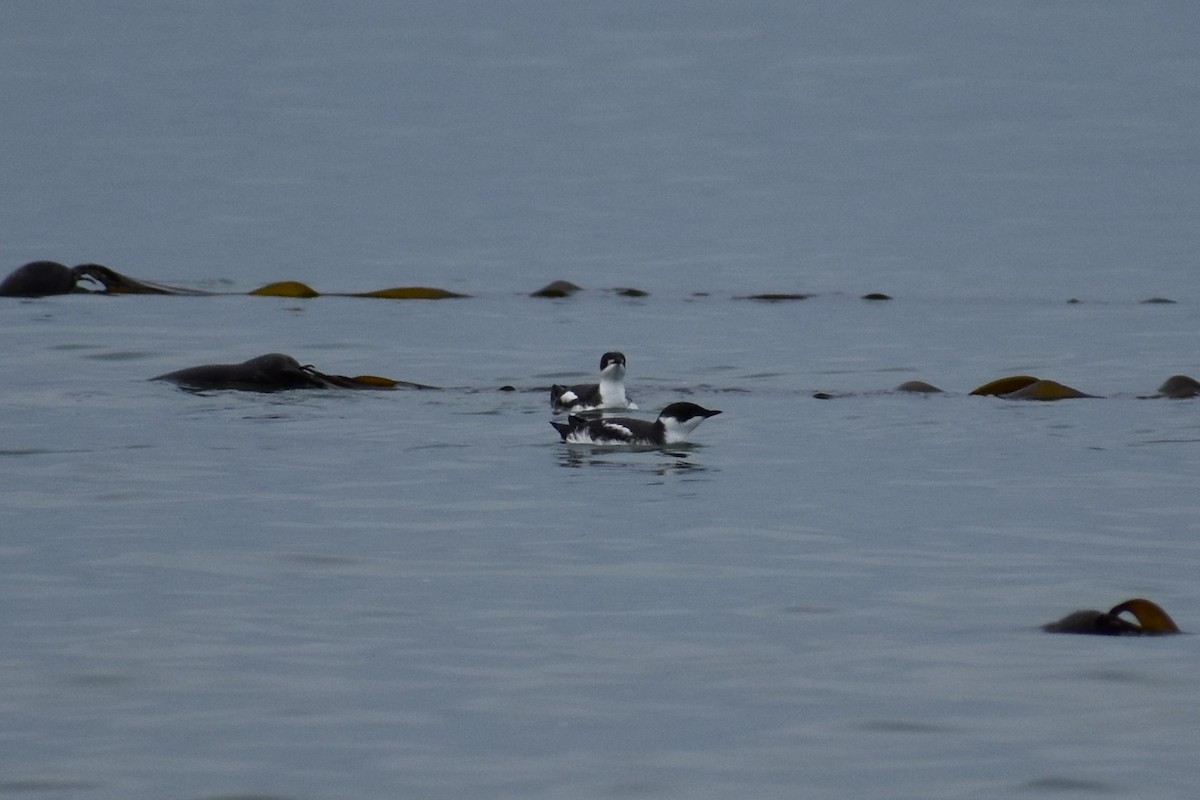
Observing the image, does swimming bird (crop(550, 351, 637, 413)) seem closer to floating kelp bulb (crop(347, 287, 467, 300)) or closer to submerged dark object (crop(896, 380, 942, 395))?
submerged dark object (crop(896, 380, 942, 395))

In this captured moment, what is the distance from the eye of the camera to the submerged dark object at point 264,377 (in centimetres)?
1666

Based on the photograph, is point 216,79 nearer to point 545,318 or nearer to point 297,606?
point 545,318

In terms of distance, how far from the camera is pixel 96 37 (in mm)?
127312

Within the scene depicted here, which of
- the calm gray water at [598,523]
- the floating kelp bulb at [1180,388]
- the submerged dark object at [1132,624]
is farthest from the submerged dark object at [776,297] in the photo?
the submerged dark object at [1132,624]

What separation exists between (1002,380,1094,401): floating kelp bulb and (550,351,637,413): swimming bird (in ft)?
9.56

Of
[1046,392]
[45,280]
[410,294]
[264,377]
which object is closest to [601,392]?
[264,377]

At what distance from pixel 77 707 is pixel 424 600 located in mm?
2087

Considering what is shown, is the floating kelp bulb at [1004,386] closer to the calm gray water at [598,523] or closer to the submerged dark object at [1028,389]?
the submerged dark object at [1028,389]

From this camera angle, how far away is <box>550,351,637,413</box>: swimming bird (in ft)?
52.5

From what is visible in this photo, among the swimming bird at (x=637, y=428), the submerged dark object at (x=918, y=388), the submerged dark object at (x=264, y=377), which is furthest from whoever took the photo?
the submerged dark object at (x=918, y=388)

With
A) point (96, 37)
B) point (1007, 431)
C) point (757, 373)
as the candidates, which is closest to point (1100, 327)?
point (757, 373)

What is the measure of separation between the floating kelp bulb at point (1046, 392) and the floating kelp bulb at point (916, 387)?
0.78 meters

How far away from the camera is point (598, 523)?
38.3ft

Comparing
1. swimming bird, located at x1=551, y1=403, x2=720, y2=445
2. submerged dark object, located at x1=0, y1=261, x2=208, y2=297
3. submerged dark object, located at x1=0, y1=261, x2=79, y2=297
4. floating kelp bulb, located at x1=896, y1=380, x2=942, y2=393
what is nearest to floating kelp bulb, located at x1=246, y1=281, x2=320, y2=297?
submerged dark object, located at x1=0, y1=261, x2=208, y2=297
